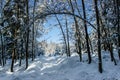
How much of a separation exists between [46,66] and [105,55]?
700 cm

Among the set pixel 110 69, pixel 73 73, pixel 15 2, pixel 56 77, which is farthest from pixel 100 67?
pixel 15 2

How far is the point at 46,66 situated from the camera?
27.9 metres

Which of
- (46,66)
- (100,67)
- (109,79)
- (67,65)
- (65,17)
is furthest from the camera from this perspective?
(65,17)

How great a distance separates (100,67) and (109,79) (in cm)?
190

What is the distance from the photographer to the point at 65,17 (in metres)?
36.6

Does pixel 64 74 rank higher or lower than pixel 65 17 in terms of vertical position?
lower

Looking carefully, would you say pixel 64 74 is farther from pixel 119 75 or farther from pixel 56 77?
pixel 119 75

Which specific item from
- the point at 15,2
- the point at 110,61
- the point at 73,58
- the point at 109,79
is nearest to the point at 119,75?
the point at 109,79

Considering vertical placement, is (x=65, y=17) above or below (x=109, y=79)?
above

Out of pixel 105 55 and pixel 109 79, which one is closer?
pixel 109 79

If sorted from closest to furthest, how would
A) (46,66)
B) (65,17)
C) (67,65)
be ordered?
(67,65), (46,66), (65,17)

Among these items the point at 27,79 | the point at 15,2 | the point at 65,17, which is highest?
the point at 15,2

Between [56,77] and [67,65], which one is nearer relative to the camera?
[56,77]

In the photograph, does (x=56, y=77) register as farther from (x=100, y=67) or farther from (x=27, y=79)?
(x=100, y=67)
